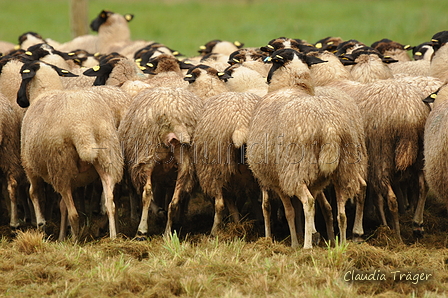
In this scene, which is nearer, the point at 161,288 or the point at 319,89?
the point at 161,288

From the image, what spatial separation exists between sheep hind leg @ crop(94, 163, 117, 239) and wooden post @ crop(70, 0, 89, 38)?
11795mm

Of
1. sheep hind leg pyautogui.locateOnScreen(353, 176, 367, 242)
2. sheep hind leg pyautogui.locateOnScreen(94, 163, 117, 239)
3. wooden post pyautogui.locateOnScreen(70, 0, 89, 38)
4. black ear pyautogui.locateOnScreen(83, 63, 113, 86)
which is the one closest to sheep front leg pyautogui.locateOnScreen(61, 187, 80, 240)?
sheep hind leg pyautogui.locateOnScreen(94, 163, 117, 239)

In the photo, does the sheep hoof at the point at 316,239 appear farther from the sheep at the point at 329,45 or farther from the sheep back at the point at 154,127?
the sheep at the point at 329,45

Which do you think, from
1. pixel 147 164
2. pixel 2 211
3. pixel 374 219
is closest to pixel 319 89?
pixel 374 219

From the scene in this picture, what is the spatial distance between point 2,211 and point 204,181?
10.3 feet

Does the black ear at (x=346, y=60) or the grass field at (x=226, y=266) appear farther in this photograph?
the black ear at (x=346, y=60)

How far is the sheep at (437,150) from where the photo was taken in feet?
20.4

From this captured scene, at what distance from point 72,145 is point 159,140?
0.92 m

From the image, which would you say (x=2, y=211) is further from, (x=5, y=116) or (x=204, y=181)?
(x=204, y=181)

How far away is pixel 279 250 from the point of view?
245 inches

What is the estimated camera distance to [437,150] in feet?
20.5

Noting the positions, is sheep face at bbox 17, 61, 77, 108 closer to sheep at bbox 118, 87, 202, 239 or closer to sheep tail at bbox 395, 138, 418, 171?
sheep at bbox 118, 87, 202, 239

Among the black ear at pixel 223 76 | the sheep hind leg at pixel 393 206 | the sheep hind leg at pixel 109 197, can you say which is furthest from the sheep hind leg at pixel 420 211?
the sheep hind leg at pixel 109 197

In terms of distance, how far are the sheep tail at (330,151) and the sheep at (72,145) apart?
225cm
